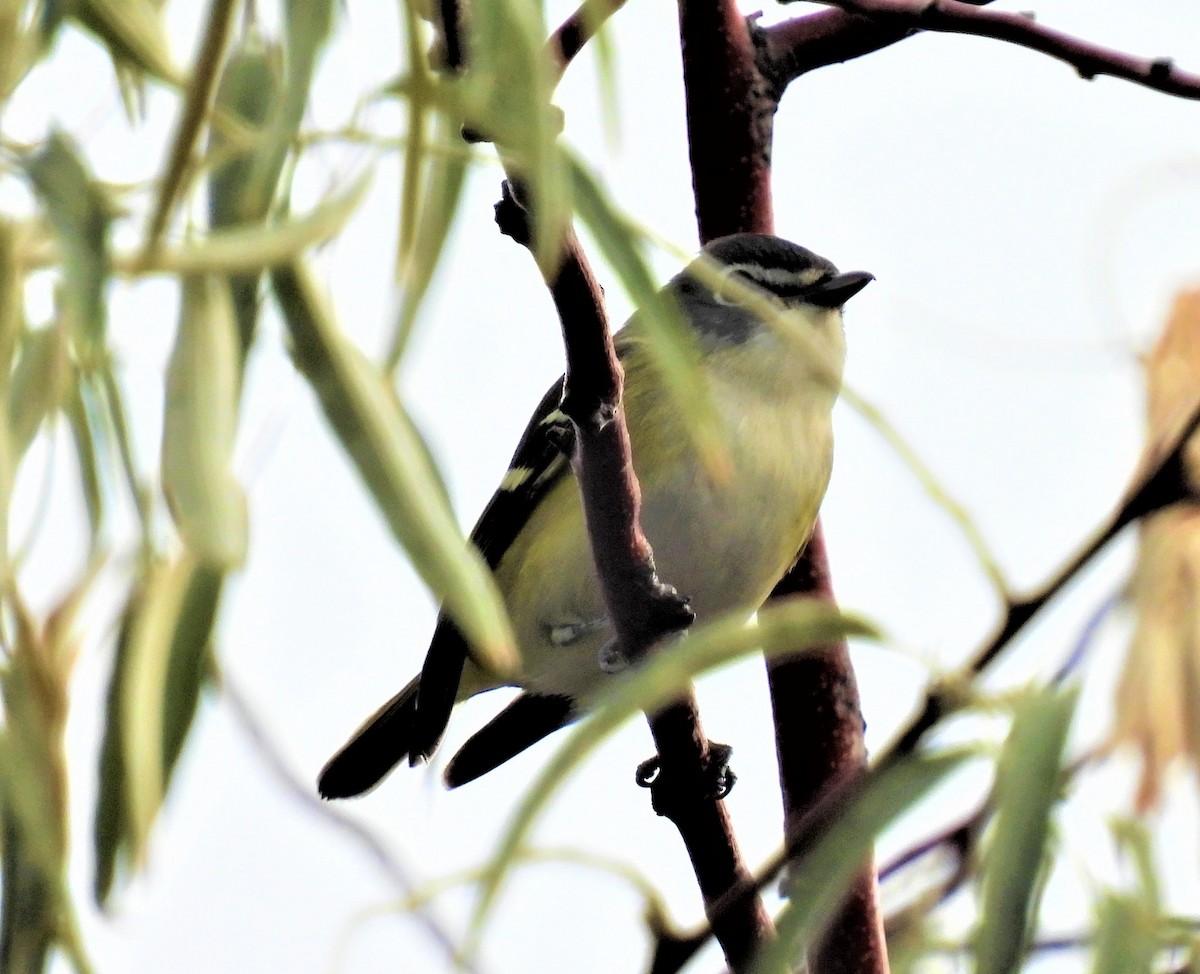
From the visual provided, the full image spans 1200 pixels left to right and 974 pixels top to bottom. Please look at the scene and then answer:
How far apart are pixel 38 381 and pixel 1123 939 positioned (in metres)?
0.91

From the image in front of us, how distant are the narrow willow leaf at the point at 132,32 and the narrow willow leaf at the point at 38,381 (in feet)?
0.72

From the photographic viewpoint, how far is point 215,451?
0.86 metres

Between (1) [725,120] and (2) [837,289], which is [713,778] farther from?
(2) [837,289]

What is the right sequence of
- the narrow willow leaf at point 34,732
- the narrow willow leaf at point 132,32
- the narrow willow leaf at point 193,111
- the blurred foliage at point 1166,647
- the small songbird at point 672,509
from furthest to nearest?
1. the small songbird at point 672,509
2. the blurred foliage at point 1166,647
3. the narrow willow leaf at point 34,732
4. the narrow willow leaf at point 132,32
5. the narrow willow leaf at point 193,111

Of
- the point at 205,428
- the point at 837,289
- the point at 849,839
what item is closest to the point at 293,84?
the point at 205,428

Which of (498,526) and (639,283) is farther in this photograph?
(498,526)

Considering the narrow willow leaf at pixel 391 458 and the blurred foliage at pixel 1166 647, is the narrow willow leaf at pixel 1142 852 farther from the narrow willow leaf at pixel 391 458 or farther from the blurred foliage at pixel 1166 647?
the narrow willow leaf at pixel 391 458

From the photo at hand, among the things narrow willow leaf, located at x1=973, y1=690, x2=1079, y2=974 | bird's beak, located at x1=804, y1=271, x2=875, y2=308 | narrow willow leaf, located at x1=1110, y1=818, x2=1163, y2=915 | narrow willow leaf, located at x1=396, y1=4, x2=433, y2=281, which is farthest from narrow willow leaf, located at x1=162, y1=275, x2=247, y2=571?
bird's beak, located at x1=804, y1=271, x2=875, y2=308

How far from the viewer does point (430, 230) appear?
96cm

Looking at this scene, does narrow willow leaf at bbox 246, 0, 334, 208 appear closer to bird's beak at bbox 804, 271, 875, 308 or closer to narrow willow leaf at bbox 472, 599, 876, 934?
narrow willow leaf at bbox 472, 599, 876, 934

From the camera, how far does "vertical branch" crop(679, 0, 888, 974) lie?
153 cm

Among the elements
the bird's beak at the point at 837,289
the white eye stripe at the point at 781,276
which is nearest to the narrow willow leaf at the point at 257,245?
the white eye stripe at the point at 781,276

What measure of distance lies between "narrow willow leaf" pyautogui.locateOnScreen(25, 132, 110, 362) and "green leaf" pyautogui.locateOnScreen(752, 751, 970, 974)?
564mm

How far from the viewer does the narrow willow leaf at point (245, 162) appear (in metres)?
0.95
